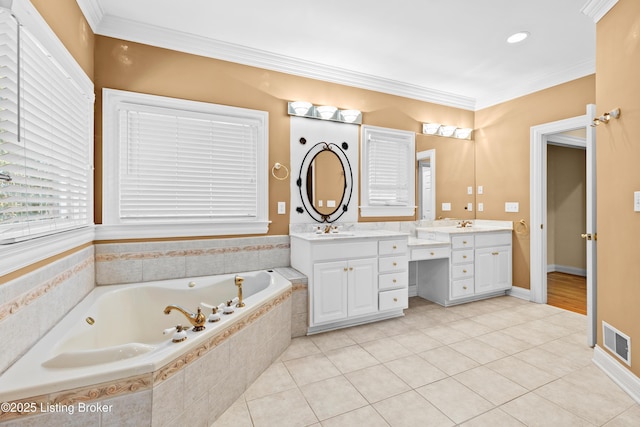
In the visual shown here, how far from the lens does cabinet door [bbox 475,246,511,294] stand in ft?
12.4

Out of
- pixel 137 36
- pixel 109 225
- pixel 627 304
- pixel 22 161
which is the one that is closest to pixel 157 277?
pixel 109 225

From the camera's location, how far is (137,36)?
8.50ft

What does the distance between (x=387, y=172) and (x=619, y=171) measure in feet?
6.92

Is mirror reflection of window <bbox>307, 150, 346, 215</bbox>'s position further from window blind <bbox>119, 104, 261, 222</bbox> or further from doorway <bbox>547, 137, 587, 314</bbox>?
doorway <bbox>547, 137, 587, 314</bbox>

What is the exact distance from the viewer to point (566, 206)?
5301 millimetres

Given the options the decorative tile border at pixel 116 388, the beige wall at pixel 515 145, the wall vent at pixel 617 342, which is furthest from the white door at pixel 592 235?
the decorative tile border at pixel 116 388

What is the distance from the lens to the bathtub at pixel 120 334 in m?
1.18

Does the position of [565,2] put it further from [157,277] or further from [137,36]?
[157,277]

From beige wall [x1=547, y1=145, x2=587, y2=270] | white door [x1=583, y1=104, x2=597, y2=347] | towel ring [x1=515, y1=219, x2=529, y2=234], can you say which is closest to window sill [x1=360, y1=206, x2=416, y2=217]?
towel ring [x1=515, y1=219, x2=529, y2=234]

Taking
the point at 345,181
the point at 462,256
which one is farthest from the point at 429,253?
the point at 345,181

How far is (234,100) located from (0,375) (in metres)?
2.51

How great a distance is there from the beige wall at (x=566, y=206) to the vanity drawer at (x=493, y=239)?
208cm

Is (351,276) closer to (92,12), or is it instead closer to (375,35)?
(375,35)

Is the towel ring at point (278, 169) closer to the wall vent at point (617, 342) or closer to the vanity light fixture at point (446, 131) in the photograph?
the vanity light fixture at point (446, 131)
